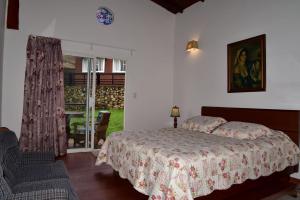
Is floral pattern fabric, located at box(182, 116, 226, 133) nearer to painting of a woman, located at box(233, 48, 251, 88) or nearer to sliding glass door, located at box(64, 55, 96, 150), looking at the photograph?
painting of a woman, located at box(233, 48, 251, 88)

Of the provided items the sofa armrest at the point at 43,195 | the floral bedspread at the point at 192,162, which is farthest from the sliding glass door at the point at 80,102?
the sofa armrest at the point at 43,195

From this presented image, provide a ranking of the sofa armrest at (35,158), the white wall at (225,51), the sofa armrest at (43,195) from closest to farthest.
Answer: the sofa armrest at (43,195), the sofa armrest at (35,158), the white wall at (225,51)

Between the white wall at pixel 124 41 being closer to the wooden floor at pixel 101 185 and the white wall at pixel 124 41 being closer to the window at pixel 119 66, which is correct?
the window at pixel 119 66

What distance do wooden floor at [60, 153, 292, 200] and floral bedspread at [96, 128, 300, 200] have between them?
19 centimetres

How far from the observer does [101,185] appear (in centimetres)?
276

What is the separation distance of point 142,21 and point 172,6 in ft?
2.60

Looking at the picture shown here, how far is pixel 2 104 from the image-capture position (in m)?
3.71

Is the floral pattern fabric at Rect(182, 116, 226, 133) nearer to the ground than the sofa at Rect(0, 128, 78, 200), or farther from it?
farther from it

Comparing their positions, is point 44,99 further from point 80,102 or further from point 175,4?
point 175,4

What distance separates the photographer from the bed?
76.6 inches

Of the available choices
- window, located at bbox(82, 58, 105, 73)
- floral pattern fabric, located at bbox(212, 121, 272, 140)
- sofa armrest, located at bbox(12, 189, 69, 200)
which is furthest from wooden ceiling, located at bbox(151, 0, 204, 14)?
sofa armrest, located at bbox(12, 189, 69, 200)

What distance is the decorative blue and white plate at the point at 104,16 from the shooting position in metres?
4.48

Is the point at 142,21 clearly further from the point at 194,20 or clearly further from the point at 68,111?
the point at 68,111

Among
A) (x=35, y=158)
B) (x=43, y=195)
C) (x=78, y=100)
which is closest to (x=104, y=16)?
(x=78, y=100)
